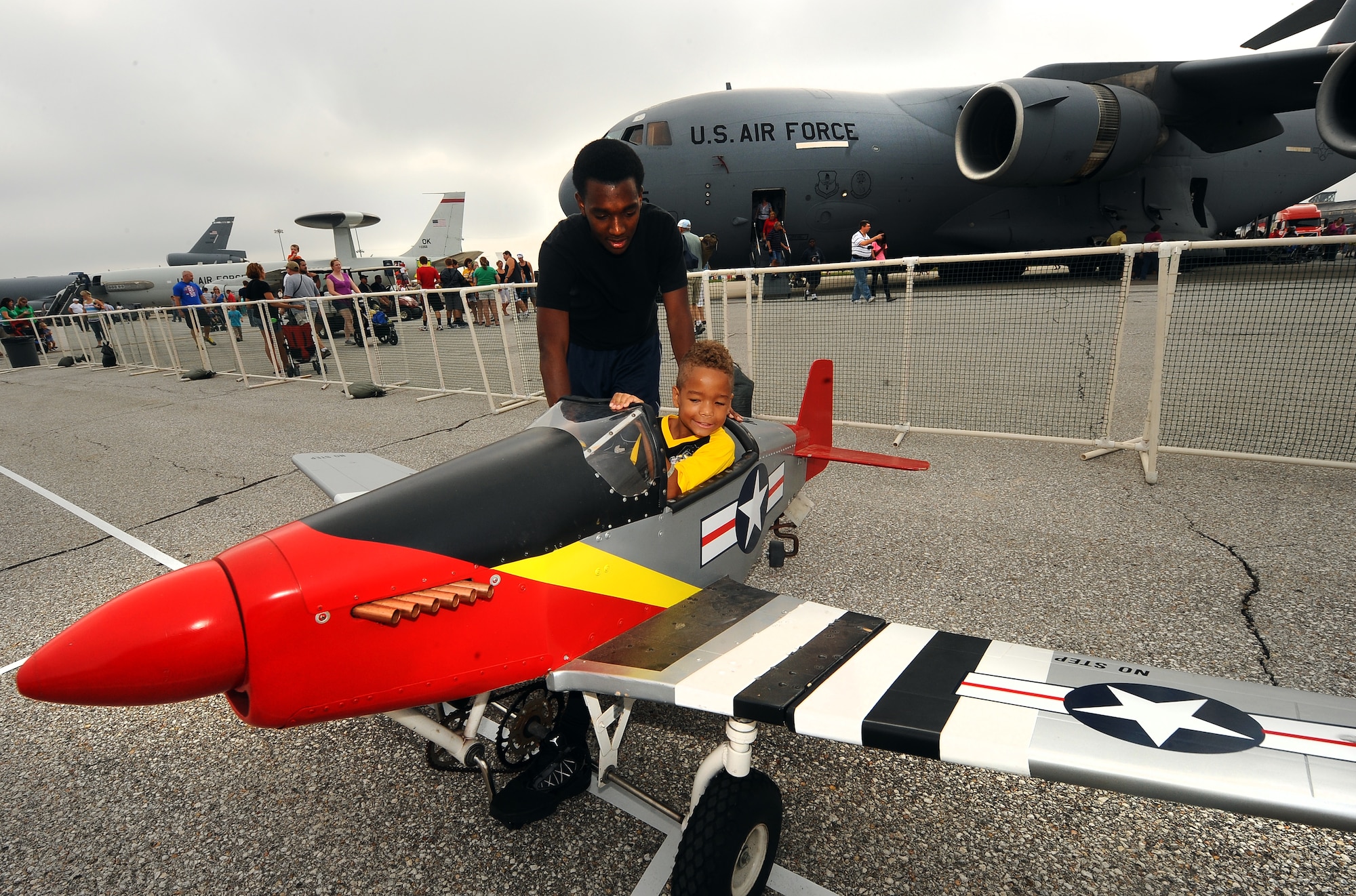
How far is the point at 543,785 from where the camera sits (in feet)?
6.14

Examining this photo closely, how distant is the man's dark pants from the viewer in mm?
2912

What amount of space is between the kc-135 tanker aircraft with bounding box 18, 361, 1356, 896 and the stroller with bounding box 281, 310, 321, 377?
36.1ft

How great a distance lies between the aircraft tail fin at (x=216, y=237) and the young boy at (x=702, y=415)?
65960 mm

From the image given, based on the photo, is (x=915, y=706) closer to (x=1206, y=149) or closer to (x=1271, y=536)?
(x=1271, y=536)

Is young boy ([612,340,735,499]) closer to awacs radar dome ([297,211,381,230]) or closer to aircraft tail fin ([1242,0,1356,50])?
aircraft tail fin ([1242,0,1356,50])

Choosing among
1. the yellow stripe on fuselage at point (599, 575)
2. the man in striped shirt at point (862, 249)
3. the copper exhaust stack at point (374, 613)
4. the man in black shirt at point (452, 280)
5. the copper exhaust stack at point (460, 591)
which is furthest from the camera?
the man in black shirt at point (452, 280)

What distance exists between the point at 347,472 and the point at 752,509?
2.08 meters

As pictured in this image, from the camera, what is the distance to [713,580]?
2.40 metres

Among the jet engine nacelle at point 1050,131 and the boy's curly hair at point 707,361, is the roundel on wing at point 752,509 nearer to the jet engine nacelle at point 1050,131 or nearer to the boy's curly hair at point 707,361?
the boy's curly hair at point 707,361

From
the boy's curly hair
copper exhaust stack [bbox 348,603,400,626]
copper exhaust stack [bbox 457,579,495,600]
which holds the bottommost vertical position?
copper exhaust stack [bbox 457,579,495,600]

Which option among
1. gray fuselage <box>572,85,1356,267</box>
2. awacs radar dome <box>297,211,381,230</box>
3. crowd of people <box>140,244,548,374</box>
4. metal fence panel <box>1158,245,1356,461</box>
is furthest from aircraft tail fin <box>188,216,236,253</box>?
metal fence panel <box>1158,245,1356,461</box>

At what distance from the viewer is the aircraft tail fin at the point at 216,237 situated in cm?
5319

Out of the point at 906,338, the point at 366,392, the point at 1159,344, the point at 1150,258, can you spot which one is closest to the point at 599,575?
the point at 906,338

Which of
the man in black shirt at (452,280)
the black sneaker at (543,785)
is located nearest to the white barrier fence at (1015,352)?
the man in black shirt at (452,280)
